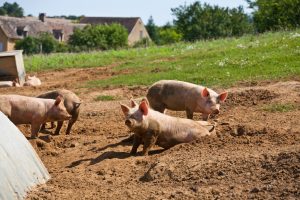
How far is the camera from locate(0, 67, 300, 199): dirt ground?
5867mm

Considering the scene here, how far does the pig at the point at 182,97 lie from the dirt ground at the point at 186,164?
0.62m

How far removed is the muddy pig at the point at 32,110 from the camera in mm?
9967

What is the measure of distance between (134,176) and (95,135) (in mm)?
3578

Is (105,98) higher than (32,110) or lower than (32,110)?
lower

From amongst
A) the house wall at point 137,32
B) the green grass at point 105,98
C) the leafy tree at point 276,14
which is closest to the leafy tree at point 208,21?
the leafy tree at point 276,14

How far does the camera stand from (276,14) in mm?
43875

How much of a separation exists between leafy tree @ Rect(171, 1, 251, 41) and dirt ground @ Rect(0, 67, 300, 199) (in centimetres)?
4409

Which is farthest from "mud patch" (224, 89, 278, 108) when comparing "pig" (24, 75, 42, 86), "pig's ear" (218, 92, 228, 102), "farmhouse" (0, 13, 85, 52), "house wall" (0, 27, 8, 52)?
"house wall" (0, 27, 8, 52)

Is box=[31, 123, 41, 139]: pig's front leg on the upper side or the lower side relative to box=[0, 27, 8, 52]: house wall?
upper

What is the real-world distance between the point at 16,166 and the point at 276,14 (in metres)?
39.7

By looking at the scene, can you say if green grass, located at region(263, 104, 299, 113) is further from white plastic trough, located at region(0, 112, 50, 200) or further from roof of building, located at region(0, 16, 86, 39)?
roof of building, located at region(0, 16, 86, 39)

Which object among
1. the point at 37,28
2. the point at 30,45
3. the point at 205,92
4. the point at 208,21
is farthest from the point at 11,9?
the point at 205,92

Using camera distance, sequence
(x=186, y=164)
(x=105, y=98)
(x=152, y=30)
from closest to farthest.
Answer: (x=186, y=164) < (x=105, y=98) < (x=152, y=30)

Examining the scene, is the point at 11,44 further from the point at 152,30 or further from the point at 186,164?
the point at 186,164
